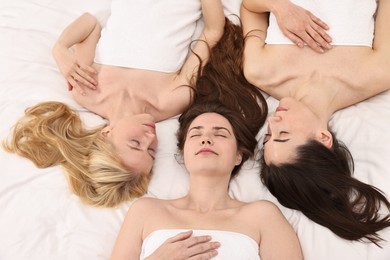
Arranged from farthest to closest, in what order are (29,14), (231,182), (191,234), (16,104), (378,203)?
(29,14) < (16,104) < (231,182) < (378,203) < (191,234)

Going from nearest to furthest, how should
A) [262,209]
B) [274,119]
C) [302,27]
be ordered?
[262,209] → [274,119] → [302,27]

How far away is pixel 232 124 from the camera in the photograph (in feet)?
6.53

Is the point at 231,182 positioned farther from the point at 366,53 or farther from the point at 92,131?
the point at 366,53

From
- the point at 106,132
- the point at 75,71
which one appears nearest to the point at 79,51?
the point at 75,71

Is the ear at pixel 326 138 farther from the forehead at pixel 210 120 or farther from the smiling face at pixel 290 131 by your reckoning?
the forehead at pixel 210 120

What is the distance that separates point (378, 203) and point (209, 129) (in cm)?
64

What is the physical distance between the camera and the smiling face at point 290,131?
1.83m

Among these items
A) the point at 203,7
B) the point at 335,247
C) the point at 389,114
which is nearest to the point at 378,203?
the point at 335,247

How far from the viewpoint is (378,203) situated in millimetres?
1803

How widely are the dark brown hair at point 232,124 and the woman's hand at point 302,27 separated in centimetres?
38

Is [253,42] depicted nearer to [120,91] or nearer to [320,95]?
[320,95]

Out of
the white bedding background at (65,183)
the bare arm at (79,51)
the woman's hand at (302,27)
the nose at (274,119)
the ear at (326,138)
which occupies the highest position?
the woman's hand at (302,27)

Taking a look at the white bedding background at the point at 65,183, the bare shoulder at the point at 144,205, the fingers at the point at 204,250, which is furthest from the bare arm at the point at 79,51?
the fingers at the point at 204,250

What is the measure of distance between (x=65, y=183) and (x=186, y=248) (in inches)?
22.2
